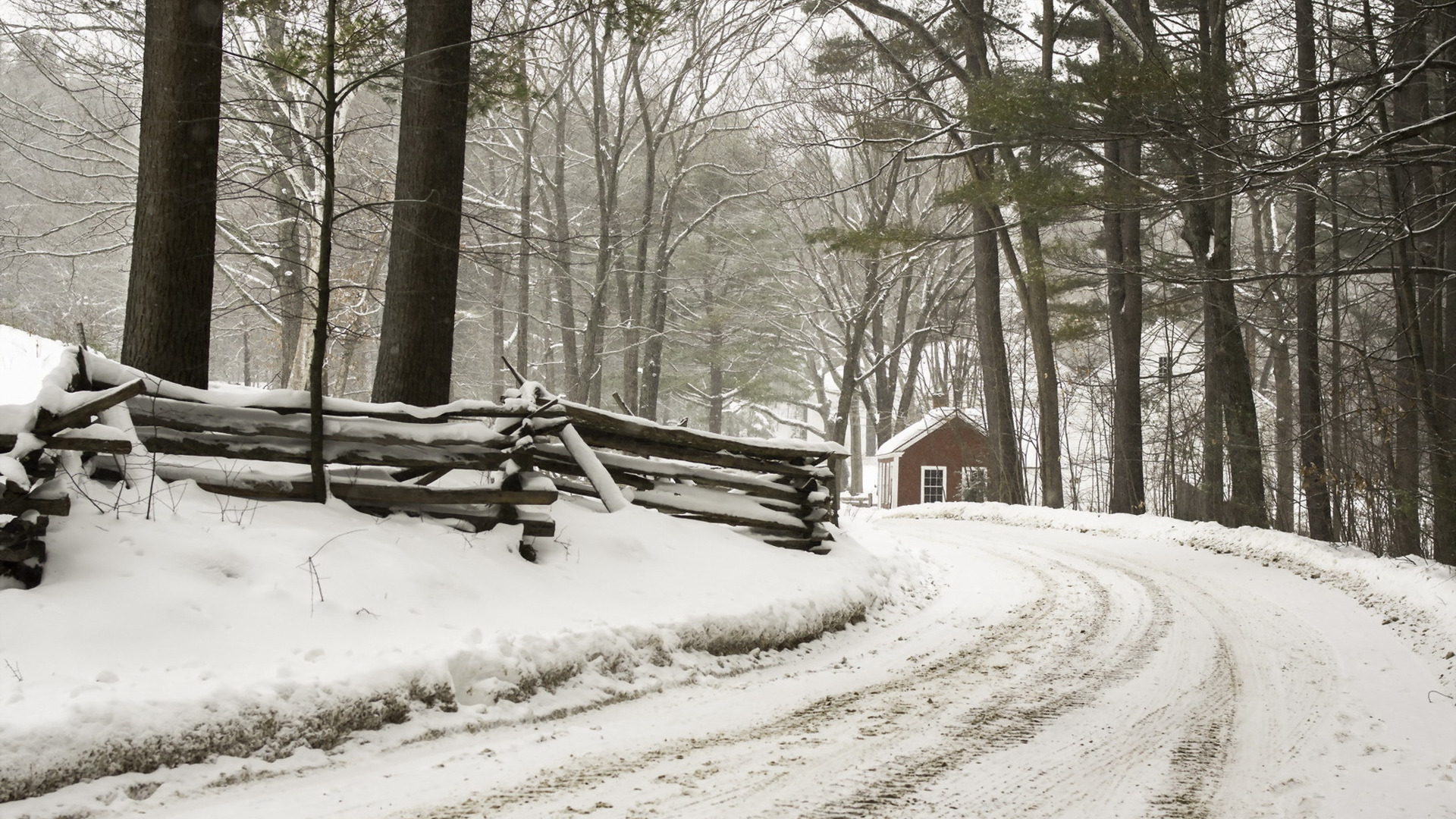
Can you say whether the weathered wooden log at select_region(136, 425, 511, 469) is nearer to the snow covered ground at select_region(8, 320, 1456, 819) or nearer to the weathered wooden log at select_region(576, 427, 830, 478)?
the snow covered ground at select_region(8, 320, 1456, 819)

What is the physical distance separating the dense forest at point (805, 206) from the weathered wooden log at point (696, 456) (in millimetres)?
1275

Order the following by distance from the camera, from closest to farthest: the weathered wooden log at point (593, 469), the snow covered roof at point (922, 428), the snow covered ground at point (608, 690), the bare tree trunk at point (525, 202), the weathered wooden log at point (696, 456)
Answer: the snow covered ground at point (608, 690) → the weathered wooden log at point (593, 469) → the weathered wooden log at point (696, 456) → the bare tree trunk at point (525, 202) → the snow covered roof at point (922, 428)

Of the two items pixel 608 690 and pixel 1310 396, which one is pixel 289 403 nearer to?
pixel 608 690

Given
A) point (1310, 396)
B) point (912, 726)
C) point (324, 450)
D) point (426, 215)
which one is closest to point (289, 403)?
point (324, 450)

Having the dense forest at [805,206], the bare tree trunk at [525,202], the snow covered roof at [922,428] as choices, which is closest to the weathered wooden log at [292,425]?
the dense forest at [805,206]

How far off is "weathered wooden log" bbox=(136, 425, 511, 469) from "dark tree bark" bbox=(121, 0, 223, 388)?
887mm

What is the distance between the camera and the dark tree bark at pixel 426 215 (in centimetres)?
707

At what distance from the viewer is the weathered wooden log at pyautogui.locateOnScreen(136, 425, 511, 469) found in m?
5.30

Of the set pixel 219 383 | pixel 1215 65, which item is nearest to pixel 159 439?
pixel 219 383

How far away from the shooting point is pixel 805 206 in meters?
27.9

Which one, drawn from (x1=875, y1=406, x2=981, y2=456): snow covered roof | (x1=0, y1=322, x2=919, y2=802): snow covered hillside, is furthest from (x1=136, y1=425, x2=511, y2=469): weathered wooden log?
(x1=875, y1=406, x2=981, y2=456): snow covered roof

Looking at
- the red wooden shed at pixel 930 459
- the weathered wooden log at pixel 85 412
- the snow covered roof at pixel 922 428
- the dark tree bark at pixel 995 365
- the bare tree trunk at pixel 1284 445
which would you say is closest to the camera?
the weathered wooden log at pixel 85 412

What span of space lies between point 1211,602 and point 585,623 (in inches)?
250

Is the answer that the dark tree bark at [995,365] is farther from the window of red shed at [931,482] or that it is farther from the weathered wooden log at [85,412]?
the weathered wooden log at [85,412]
